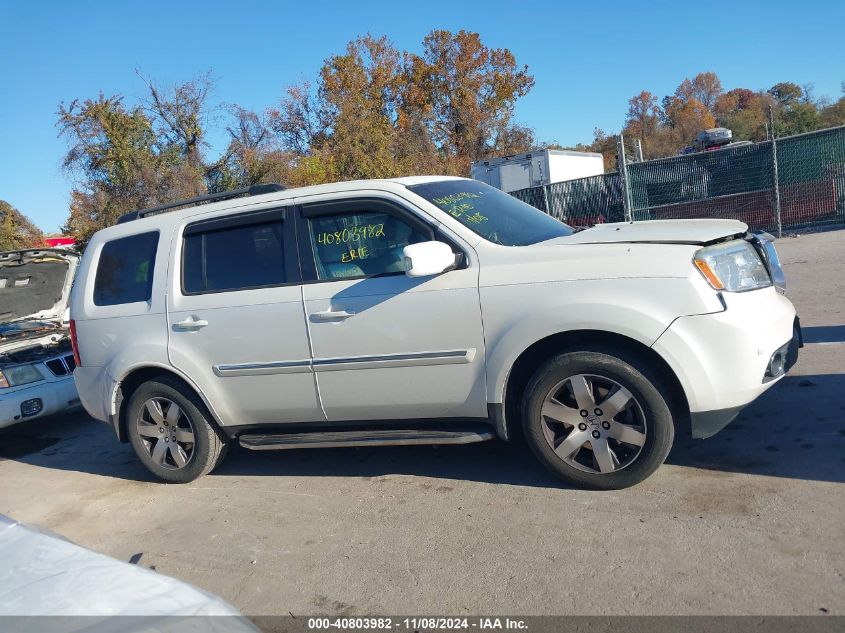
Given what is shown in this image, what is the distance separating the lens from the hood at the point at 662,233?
13.1 ft

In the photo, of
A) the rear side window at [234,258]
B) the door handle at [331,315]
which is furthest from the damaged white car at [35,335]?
the door handle at [331,315]

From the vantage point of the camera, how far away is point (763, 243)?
4.50m

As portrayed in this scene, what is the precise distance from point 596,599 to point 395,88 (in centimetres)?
4303

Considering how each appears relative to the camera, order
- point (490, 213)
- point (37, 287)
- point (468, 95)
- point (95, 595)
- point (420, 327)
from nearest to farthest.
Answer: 1. point (95, 595)
2. point (420, 327)
3. point (490, 213)
4. point (37, 287)
5. point (468, 95)

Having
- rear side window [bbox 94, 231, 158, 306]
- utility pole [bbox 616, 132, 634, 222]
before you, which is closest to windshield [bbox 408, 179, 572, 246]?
rear side window [bbox 94, 231, 158, 306]

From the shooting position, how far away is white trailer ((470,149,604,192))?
21984 millimetres

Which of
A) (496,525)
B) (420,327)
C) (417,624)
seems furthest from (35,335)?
(417,624)

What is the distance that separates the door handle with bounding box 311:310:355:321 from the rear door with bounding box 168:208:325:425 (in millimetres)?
115

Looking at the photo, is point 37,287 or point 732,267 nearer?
point 732,267

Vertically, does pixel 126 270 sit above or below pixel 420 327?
above

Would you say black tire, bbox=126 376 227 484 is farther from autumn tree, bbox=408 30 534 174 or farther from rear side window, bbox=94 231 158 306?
autumn tree, bbox=408 30 534 174

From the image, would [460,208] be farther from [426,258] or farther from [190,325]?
[190,325]

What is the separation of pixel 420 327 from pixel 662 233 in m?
1.51

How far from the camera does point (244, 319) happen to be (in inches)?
189
